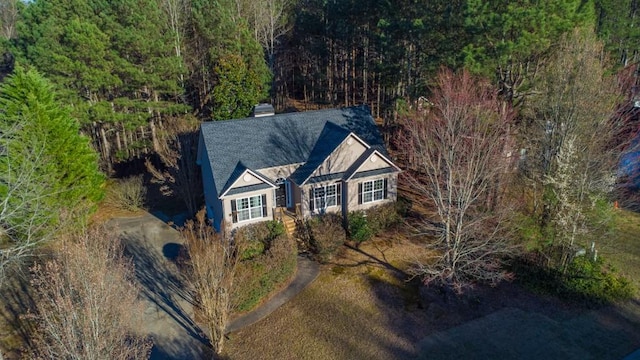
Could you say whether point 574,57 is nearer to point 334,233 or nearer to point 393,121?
point 334,233

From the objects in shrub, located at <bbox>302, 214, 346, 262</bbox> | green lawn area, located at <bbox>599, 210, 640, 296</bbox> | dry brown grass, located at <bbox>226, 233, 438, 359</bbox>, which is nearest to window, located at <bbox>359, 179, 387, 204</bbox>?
shrub, located at <bbox>302, 214, 346, 262</bbox>

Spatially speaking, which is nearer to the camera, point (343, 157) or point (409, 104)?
point (343, 157)

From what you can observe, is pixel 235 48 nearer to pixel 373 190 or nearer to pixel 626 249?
pixel 373 190

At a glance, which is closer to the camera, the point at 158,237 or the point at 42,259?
the point at 42,259

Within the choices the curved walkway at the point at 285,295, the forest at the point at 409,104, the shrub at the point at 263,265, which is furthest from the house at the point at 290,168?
the curved walkway at the point at 285,295

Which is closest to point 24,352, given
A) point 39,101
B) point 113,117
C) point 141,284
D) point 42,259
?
point 141,284

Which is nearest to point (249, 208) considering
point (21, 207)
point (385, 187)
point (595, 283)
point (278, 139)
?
point (278, 139)

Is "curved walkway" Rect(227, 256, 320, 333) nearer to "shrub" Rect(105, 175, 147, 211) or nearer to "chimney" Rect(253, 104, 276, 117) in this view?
"chimney" Rect(253, 104, 276, 117)
